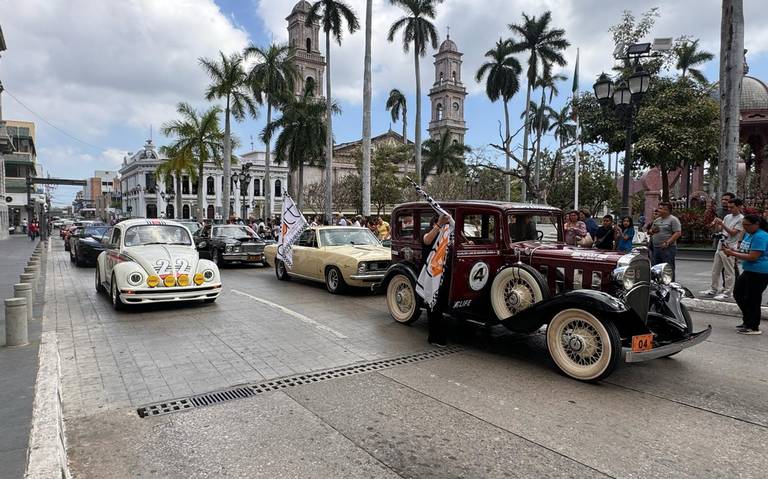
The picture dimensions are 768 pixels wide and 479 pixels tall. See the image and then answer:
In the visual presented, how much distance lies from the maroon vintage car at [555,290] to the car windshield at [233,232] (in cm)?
1050

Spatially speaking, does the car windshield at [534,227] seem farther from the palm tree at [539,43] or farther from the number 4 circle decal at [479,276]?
the palm tree at [539,43]

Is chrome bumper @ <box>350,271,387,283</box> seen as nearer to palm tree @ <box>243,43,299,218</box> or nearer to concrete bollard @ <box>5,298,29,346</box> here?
concrete bollard @ <box>5,298,29,346</box>

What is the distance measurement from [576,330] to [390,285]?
337cm

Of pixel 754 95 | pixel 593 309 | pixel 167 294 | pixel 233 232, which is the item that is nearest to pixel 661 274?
pixel 593 309

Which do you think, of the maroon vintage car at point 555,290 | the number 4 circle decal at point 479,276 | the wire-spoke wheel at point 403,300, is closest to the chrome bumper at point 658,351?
the maroon vintage car at point 555,290

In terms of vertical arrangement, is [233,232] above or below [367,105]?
below

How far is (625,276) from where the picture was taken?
17.1ft

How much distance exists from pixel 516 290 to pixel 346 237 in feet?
20.9

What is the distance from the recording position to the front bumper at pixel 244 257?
51.5 feet

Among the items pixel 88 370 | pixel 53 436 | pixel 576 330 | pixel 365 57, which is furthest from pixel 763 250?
pixel 365 57

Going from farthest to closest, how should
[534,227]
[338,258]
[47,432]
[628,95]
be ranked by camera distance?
1. [628,95]
2. [338,258]
3. [534,227]
4. [47,432]

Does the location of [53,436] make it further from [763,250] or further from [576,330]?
[763,250]

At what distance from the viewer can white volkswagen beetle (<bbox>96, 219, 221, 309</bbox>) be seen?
829 centimetres

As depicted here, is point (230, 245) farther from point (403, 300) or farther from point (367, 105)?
point (367, 105)
